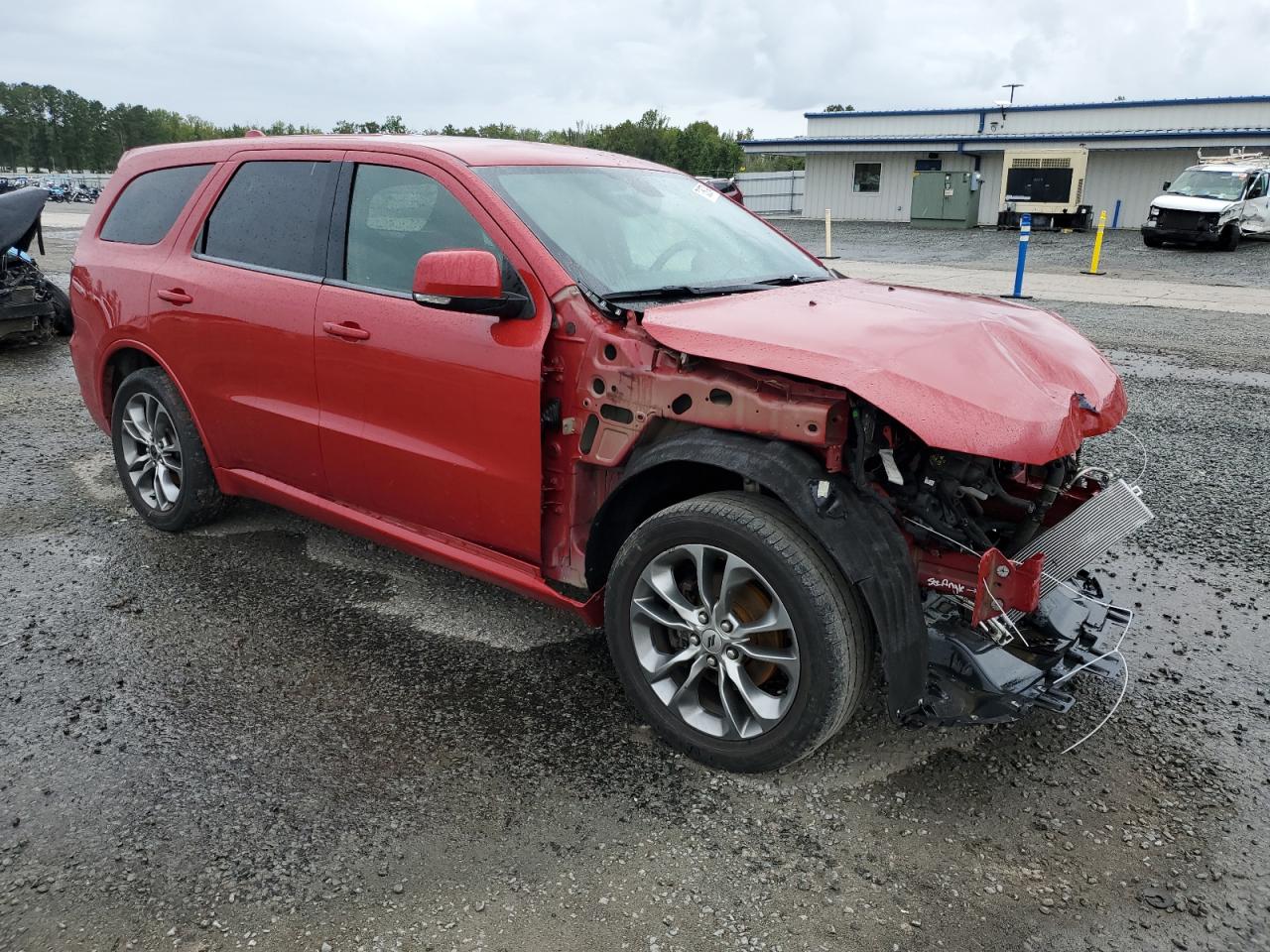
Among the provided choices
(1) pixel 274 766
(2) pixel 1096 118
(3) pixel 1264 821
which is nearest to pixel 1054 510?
(3) pixel 1264 821

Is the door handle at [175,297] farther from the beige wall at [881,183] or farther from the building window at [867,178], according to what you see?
the building window at [867,178]

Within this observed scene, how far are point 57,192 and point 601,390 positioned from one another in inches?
2274

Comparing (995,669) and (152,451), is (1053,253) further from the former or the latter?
(995,669)

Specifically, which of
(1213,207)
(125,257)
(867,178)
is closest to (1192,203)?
(1213,207)

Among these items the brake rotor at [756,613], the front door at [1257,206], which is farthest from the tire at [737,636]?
the front door at [1257,206]

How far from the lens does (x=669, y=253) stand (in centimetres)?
357

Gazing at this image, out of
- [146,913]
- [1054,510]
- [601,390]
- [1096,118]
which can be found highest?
[1096,118]

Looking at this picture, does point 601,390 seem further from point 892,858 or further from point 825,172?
point 825,172

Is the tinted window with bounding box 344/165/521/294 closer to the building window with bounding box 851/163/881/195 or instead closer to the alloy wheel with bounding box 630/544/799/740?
the alloy wheel with bounding box 630/544/799/740

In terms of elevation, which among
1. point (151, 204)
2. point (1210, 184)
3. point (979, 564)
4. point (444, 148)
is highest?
point (1210, 184)

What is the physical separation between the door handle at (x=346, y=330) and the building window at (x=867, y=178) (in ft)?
123

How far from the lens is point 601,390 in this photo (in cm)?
300

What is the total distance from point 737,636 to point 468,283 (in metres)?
1.39

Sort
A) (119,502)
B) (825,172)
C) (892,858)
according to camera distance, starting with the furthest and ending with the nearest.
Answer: (825,172)
(119,502)
(892,858)
